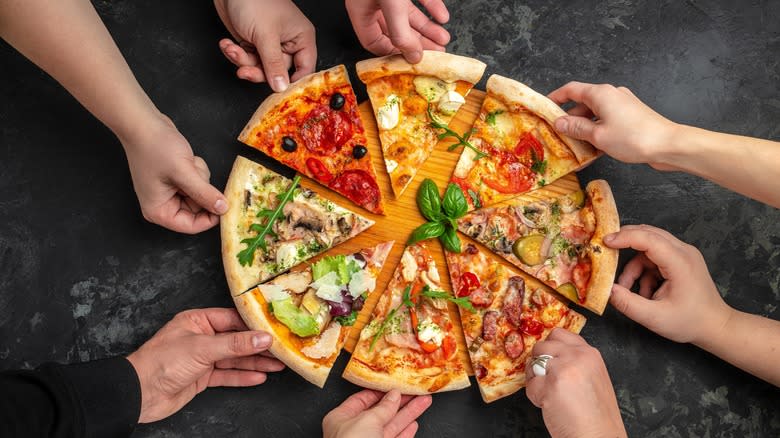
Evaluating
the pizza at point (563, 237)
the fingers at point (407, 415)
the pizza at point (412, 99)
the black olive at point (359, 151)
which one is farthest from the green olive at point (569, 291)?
the black olive at point (359, 151)

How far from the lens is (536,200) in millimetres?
4734

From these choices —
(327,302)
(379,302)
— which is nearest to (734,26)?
(379,302)

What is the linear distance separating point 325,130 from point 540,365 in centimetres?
231

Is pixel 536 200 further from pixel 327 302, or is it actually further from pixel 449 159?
pixel 327 302

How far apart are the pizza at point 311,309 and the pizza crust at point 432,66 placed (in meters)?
1.42

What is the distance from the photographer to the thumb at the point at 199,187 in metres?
4.16

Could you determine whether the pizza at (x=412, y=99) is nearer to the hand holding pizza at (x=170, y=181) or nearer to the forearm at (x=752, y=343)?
the hand holding pizza at (x=170, y=181)

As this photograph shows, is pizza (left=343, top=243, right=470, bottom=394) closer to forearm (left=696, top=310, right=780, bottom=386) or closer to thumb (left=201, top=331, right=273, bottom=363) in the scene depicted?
thumb (left=201, top=331, right=273, bottom=363)

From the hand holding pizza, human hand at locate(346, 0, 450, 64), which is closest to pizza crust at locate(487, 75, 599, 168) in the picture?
human hand at locate(346, 0, 450, 64)

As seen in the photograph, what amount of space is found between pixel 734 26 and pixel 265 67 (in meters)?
3.65

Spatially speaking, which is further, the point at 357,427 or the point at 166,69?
the point at 166,69

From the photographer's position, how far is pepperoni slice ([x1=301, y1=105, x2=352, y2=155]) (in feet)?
15.5

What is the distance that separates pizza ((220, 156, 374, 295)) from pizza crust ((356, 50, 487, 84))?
103 centimetres

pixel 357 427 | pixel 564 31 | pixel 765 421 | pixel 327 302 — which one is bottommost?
pixel 765 421
